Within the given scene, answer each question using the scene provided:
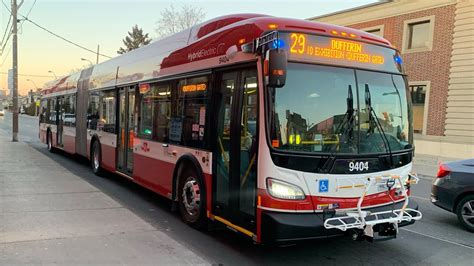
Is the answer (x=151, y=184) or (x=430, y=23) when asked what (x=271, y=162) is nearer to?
(x=151, y=184)

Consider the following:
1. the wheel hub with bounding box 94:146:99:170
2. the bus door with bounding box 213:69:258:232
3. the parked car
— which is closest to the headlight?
the bus door with bounding box 213:69:258:232

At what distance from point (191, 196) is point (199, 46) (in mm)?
2339

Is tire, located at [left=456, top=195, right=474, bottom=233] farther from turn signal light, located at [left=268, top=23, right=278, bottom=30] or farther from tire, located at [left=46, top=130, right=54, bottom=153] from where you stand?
tire, located at [left=46, top=130, right=54, bottom=153]

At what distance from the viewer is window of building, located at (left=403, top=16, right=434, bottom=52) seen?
21.2 metres

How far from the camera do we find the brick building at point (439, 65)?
768 inches

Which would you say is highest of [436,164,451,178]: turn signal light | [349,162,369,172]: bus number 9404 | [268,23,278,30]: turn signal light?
[268,23,278,30]: turn signal light

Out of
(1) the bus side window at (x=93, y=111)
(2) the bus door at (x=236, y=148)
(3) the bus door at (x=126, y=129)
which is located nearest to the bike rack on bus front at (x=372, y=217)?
(2) the bus door at (x=236, y=148)

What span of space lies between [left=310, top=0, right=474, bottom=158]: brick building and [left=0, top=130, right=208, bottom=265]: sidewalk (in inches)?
681

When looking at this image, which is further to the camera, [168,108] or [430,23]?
[430,23]

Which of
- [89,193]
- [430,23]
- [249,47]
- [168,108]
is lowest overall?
[89,193]

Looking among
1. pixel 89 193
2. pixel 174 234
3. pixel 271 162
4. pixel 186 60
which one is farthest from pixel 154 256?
pixel 89 193

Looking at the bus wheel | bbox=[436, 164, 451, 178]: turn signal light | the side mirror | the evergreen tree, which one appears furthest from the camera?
the evergreen tree

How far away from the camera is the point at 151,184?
26.3 feet

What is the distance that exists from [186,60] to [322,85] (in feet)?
9.08
